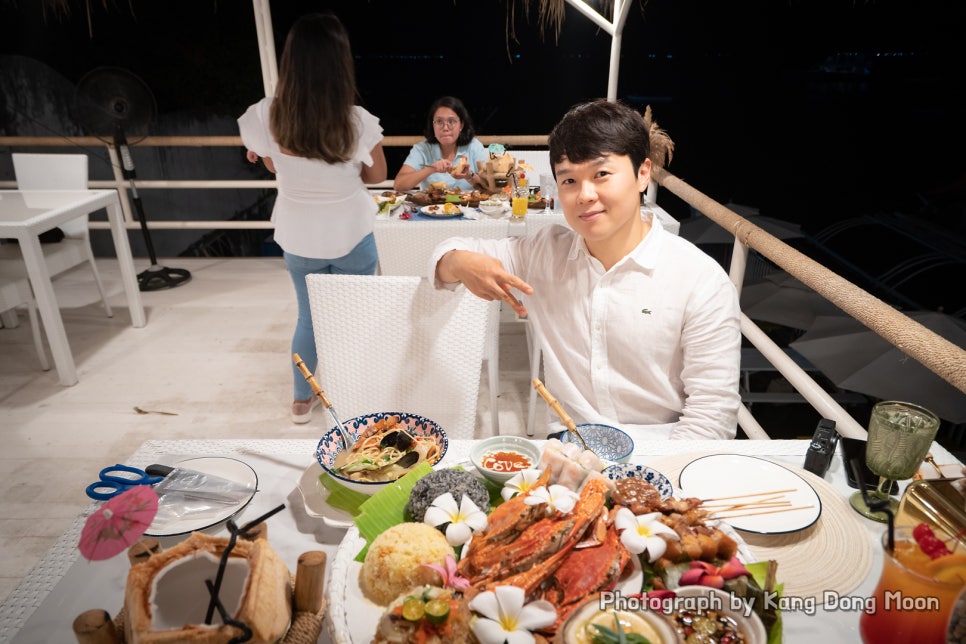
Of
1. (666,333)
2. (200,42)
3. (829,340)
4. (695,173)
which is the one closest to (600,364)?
(666,333)

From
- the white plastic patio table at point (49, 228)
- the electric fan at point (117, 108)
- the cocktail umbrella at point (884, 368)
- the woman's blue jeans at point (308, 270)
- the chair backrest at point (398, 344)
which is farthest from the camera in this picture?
the cocktail umbrella at point (884, 368)

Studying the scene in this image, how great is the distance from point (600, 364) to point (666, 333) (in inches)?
7.0

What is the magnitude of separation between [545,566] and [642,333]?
82 centimetres

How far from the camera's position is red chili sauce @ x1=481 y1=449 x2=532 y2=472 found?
3.21 ft

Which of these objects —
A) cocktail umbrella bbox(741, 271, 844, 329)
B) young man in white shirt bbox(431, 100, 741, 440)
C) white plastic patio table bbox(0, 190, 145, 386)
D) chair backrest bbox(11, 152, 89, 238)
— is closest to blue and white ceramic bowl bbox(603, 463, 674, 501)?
young man in white shirt bbox(431, 100, 741, 440)

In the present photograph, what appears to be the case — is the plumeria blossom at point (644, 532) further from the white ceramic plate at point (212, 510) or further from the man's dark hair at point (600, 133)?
the man's dark hair at point (600, 133)

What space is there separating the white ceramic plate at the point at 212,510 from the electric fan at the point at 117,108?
3.65 m

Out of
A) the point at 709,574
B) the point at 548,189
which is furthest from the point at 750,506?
the point at 548,189

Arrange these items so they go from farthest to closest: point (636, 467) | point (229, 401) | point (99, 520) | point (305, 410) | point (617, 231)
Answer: point (229, 401)
point (305, 410)
point (617, 231)
point (636, 467)
point (99, 520)

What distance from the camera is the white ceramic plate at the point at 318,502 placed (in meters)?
0.92

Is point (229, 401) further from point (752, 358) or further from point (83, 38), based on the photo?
point (83, 38)

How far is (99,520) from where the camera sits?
2.11ft

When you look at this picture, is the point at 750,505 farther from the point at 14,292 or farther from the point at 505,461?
the point at 14,292

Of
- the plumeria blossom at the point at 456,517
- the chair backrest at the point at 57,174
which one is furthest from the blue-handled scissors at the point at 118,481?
the chair backrest at the point at 57,174
